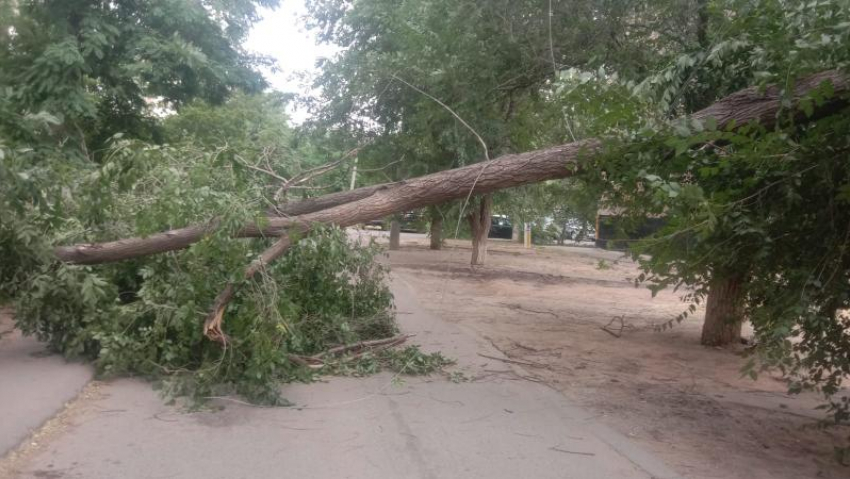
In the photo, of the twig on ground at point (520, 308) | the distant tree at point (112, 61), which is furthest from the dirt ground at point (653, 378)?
the distant tree at point (112, 61)

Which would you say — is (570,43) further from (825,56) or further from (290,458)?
(290,458)

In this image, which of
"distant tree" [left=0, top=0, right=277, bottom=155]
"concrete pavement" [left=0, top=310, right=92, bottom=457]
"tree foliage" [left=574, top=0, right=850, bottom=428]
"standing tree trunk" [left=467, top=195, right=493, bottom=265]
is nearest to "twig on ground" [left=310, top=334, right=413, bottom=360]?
"concrete pavement" [left=0, top=310, right=92, bottom=457]

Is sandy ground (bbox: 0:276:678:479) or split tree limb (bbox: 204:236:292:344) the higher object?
split tree limb (bbox: 204:236:292:344)

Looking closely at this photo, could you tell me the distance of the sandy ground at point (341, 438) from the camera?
474cm

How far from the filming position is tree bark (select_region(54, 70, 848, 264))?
22.6 feet

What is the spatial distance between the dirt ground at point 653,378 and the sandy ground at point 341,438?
55 centimetres

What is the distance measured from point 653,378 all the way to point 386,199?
4.00 meters

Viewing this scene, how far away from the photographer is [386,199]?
7.56 m

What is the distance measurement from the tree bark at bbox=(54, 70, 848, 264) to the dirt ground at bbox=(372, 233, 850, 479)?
113 cm

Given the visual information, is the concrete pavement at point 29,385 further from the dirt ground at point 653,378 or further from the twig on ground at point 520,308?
the twig on ground at point 520,308

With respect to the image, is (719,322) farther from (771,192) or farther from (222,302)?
(222,302)

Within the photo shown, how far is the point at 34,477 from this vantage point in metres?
4.32

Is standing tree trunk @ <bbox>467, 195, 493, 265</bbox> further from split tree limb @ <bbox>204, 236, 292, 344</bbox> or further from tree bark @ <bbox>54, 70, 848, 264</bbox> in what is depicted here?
split tree limb @ <bbox>204, 236, 292, 344</bbox>

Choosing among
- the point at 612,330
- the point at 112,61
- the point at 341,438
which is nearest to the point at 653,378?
the point at 612,330
